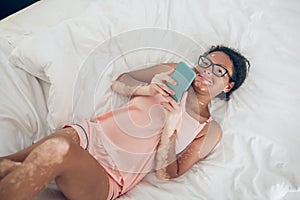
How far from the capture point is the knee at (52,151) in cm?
97

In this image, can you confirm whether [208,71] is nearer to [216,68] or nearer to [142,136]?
[216,68]

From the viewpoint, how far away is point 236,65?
1.36m

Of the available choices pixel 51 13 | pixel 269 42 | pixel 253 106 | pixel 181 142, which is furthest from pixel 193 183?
pixel 51 13

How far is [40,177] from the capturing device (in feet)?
3.12

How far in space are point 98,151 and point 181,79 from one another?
321mm

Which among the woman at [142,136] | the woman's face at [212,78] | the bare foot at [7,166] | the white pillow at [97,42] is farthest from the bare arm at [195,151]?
the bare foot at [7,166]

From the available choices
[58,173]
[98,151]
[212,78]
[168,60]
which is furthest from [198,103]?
[58,173]

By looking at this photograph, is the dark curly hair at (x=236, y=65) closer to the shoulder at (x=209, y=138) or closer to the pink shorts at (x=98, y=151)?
the shoulder at (x=209, y=138)

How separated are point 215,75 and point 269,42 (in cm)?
33

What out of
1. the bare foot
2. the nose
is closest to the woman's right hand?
the nose

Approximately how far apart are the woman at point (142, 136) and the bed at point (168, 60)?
0.05 m

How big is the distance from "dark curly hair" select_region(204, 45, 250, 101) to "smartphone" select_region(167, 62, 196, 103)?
186 mm

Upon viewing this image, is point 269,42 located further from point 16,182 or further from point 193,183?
point 16,182

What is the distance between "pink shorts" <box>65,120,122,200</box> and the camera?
3.78 feet
